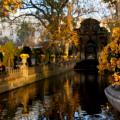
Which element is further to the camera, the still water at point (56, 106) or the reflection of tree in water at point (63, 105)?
the reflection of tree in water at point (63, 105)

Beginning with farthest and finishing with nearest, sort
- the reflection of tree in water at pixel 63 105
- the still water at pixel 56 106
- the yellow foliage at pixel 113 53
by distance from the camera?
the yellow foliage at pixel 113 53, the reflection of tree in water at pixel 63 105, the still water at pixel 56 106

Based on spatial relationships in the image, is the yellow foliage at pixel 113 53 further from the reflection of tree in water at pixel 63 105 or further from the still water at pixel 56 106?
the reflection of tree in water at pixel 63 105

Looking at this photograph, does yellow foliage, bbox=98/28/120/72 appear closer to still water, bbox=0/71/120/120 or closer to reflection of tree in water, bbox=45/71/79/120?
still water, bbox=0/71/120/120

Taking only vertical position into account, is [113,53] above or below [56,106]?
above

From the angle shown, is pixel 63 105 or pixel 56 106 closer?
pixel 56 106

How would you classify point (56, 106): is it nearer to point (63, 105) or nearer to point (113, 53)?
point (63, 105)

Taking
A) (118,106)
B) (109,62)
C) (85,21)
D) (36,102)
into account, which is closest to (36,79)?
(36,102)

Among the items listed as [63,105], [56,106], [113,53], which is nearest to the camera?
[113,53]

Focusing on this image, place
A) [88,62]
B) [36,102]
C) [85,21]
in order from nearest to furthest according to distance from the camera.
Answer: [36,102], [88,62], [85,21]

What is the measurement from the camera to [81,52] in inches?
3164

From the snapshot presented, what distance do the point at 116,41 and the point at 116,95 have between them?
2.67 meters

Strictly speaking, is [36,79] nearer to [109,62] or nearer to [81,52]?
[109,62]

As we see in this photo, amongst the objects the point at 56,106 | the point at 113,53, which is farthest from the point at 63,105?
the point at 113,53

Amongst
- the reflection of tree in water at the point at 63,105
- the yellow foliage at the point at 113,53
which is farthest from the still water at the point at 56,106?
the yellow foliage at the point at 113,53
